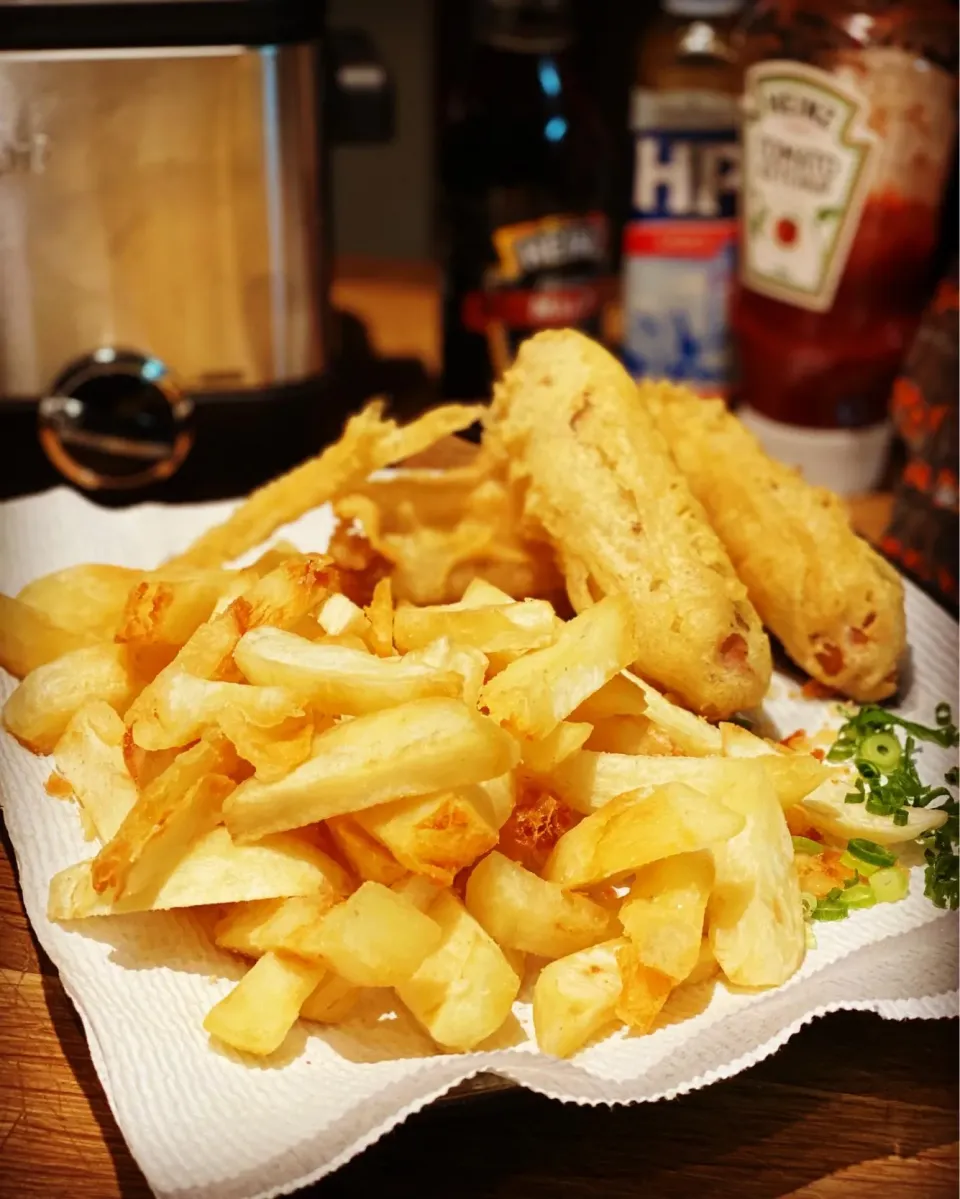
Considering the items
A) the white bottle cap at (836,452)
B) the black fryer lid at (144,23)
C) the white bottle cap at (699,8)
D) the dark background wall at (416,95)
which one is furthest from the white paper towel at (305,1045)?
the dark background wall at (416,95)

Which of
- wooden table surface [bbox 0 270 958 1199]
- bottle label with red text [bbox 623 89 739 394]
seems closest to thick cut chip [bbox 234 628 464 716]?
wooden table surface [bbox 0 270 958 1199]

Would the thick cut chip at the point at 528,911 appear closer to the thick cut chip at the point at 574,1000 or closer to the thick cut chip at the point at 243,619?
the thick cut chip at the point at 574,1000

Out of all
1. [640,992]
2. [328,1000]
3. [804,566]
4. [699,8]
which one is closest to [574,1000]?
[640,992]

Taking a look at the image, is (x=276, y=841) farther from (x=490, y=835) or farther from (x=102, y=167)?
(x=102, y=167)

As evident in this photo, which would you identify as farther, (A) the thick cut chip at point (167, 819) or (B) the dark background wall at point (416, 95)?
(B) the dark background wall at point (416, 95)

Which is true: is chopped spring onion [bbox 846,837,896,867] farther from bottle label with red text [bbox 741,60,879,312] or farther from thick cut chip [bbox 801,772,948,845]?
bottle label with red text [bbox 741,60,879,312]

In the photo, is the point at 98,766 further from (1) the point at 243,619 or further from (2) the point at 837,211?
(2) the point at 837,211
